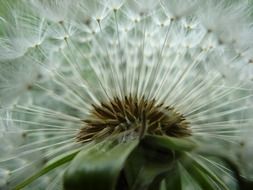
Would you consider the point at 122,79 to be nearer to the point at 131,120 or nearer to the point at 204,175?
the point at 131,120

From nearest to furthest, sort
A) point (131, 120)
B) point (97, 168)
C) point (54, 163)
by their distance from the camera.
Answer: point (97, 168)
point (54, 163)
point (131, 120)

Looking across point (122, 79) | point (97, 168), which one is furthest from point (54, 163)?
point (122, 79)

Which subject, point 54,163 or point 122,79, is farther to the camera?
point 122,79

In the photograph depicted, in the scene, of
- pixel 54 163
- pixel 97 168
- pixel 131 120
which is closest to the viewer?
pixel 97 168

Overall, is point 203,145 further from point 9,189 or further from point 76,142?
point 9,189

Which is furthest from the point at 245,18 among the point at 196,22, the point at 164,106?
the point at 164,106

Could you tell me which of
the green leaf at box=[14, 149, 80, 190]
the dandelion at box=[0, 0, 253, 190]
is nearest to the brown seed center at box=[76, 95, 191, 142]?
the dandelion at box=[0, 0, 253, 190]

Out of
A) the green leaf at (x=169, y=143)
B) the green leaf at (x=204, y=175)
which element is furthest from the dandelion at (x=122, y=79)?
the green leaf at (x=169, y=143)
